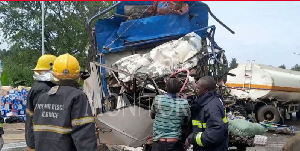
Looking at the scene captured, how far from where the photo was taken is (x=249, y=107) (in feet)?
42.9

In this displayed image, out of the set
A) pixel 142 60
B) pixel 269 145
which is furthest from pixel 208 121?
pixel 269 145

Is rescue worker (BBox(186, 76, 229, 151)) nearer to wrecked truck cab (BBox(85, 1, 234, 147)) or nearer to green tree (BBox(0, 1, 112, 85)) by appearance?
wrecked truck cab (BBox(85, 1, 234, 147))

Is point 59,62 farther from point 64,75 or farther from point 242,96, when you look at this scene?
point 242,96

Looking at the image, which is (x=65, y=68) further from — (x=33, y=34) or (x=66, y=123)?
(x=33, y=34)

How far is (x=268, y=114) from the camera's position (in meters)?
13.0

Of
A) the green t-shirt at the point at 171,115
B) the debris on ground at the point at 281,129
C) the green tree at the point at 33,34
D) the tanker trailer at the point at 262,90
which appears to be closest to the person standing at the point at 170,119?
the green t-shirt at the point at 171,115

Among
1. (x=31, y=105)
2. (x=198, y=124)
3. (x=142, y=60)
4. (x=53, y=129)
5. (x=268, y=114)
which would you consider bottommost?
(x=268, y=114)

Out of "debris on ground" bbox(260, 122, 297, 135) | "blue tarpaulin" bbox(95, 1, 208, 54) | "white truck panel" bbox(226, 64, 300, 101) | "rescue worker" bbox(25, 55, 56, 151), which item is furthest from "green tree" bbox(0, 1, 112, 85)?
"rescue worker" bbox(25, 55, 56, 151)

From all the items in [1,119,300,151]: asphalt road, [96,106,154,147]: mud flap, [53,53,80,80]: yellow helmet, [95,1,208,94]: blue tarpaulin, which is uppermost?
[95,1,208,94]: blue tarpaulin

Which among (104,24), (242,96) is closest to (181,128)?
(104,24)

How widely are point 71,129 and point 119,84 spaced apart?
2751mm

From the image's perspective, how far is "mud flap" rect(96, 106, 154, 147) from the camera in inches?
195

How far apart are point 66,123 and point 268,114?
1142 centimetres

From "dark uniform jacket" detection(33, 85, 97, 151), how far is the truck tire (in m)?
11.1
